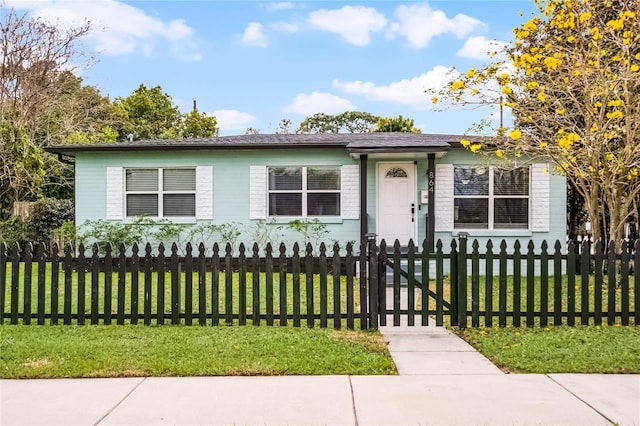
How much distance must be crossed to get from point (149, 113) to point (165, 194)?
23571 mm

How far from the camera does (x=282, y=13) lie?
14914 mm

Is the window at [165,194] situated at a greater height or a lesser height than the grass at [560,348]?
greater

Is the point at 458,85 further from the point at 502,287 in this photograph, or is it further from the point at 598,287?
the point at 598,287

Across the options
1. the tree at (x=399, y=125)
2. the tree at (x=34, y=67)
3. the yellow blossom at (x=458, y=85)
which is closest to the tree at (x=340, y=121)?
the tree at (x=399, y=125)

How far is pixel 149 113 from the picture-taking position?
3512 cm

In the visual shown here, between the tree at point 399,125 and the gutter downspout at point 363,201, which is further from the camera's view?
the tree at point 399,125

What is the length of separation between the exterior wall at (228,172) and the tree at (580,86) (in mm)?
4389

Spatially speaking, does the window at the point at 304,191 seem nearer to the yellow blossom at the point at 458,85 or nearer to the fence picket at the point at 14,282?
the yellow blossom at the point at 458,85

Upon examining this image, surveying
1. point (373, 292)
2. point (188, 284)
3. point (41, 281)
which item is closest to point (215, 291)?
point (188, 284)

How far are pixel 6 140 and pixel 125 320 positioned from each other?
534 inches

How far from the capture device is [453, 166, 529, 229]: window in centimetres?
1325

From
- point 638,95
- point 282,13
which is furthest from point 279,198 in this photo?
point 638,95

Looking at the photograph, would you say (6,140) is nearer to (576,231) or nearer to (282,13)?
(282,13)

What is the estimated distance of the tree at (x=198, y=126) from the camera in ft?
114
